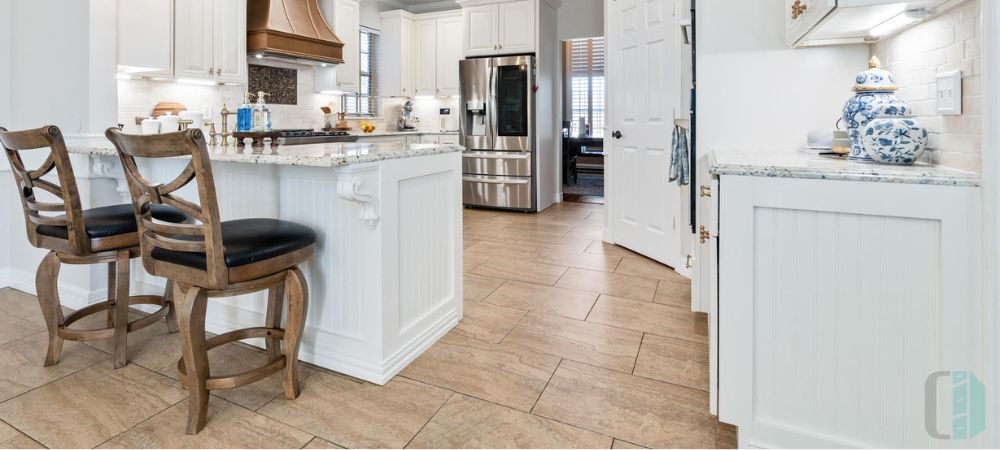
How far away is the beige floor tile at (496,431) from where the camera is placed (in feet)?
5.13

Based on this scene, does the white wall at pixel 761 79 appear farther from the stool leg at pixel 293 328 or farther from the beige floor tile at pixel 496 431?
the stool leg at pixel 293 328

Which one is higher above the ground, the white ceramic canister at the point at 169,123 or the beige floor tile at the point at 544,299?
the white ceramic canister at the point at 169,123

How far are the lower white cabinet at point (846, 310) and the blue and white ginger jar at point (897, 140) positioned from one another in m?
0.28

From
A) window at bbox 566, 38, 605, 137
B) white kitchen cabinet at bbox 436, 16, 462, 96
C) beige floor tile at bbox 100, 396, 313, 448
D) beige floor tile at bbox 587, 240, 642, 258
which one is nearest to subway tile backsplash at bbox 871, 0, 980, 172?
beige floor tile at bbox 100, 396, 313, 448

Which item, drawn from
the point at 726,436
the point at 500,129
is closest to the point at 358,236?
the point at 726,436

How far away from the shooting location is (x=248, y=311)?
90.7 inches

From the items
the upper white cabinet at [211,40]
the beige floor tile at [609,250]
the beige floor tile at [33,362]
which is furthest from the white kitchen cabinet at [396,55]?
the beige floor tile at [33,362]

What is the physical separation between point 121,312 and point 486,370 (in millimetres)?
1419

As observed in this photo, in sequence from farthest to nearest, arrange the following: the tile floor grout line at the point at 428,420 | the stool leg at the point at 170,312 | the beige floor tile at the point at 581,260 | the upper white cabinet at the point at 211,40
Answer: the upper white cabinet at the point at 211,40 < the beige floor tile at the point at 581,260 < the stool leg at the point at 170,312 < the tile floor grout line at the point at 428,420

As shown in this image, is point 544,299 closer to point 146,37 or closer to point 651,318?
point 651,318

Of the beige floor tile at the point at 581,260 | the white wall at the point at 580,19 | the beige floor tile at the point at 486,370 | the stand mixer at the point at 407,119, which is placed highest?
the white wall at the point at 580,19

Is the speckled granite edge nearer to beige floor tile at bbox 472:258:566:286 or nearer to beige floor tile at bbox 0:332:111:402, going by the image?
beige floor tile at bbox 472:258:566:286

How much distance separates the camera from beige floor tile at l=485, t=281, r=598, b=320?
2742mm

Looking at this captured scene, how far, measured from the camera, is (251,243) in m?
1.66
